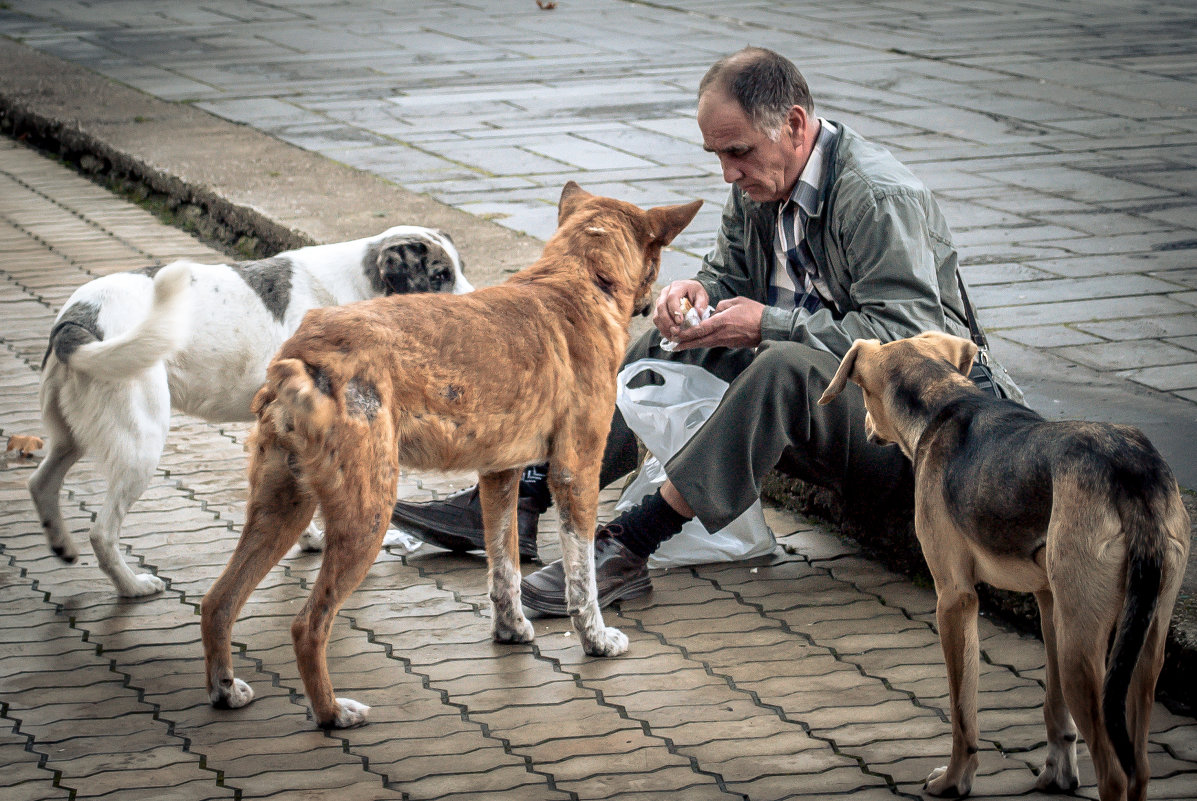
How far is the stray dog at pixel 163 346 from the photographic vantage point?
157 inches

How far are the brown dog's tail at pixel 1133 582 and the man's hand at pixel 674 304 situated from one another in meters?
1.90

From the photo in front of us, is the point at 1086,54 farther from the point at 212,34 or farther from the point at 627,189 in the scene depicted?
the point at 212,34

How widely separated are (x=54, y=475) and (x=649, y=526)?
1.97 metres

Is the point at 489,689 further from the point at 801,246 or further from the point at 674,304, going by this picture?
the point at 801,246

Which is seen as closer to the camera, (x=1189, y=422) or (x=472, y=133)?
(x=1189, y=422)

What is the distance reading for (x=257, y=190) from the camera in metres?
8.77

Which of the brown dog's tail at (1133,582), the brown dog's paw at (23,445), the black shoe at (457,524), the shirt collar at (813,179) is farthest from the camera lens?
the brown dog's paw at (23,445)

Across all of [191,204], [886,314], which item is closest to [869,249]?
[886,314]

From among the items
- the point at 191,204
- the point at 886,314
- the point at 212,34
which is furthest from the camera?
the point at 212,34

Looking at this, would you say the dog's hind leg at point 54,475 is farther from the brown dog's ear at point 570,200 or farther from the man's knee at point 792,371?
the man's knee at point 792,371

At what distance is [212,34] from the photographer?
664 inches

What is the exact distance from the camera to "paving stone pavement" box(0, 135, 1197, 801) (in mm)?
3291

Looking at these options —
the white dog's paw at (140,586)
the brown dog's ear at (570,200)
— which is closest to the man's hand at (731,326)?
the brown dog's ear at (570,200)

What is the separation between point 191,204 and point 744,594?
6.14 metres
